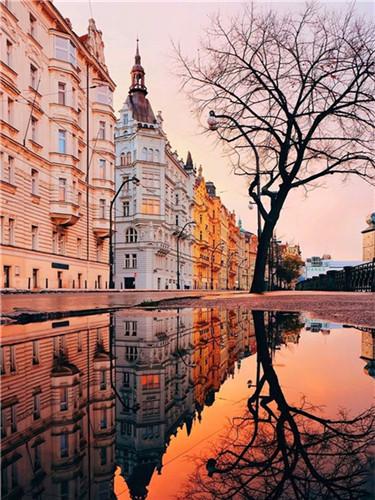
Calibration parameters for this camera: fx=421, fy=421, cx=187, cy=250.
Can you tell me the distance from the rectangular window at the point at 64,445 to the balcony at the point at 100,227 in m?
34.2

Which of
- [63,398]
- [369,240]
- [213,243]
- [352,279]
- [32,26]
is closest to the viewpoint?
[63,398]

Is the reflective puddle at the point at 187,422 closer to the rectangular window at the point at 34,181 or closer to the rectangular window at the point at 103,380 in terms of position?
the rectangular window at the point at 103,380

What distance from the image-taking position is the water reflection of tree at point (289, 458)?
0.91 meters

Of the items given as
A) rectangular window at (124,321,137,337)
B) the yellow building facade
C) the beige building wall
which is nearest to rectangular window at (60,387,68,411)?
rectangular window at (124,321,137,337)

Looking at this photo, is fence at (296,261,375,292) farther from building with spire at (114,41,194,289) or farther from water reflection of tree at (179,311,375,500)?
building with spire at (114,41,194,289)

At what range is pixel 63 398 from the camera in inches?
64.7

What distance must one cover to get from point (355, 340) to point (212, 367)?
1.40m

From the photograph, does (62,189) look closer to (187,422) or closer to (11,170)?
(11,170)

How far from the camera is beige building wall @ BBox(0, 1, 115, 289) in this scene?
2272 centimetres

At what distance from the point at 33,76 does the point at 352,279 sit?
21876mm

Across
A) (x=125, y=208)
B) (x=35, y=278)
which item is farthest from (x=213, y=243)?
(x=35, y=278)

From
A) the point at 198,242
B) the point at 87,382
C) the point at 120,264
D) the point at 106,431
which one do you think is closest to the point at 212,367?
the point at 87,382

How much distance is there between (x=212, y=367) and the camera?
7.52 ft

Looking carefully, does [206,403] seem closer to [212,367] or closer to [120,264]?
[212,367]
